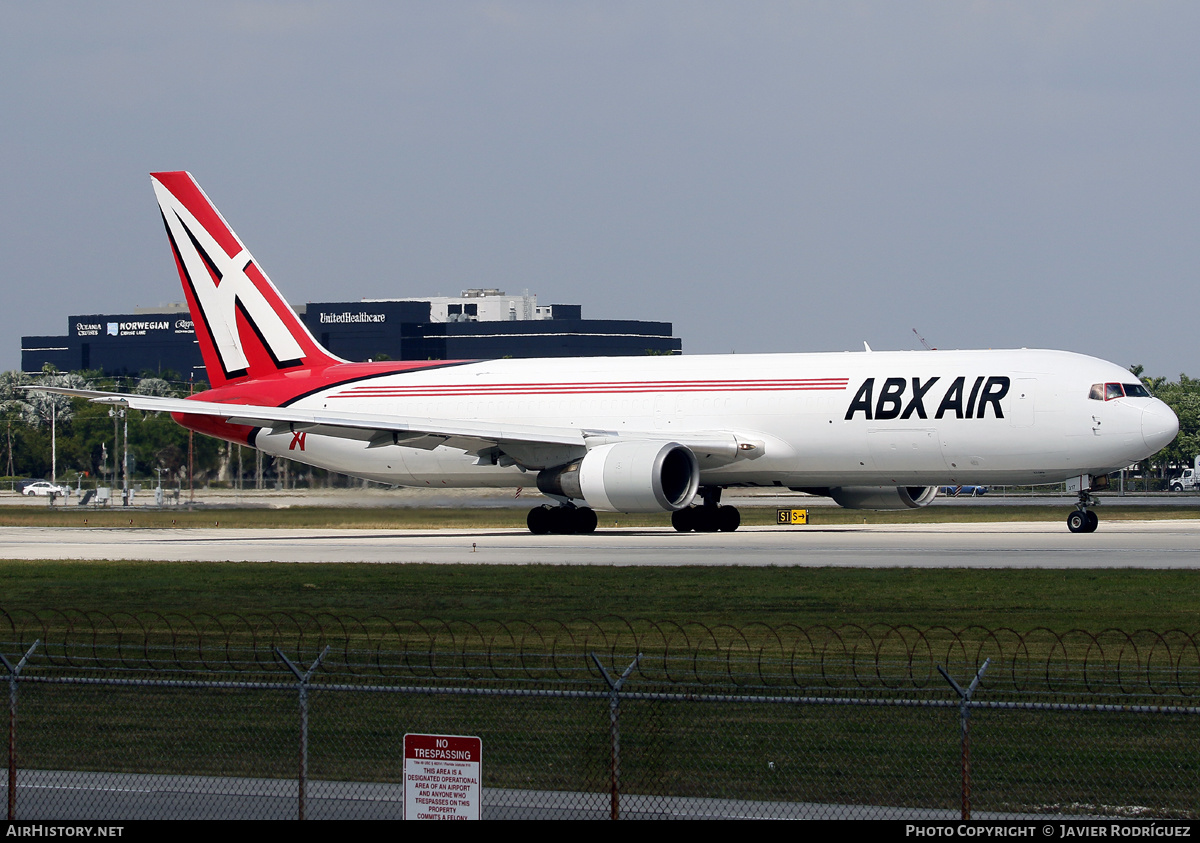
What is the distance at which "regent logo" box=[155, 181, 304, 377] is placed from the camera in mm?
51406

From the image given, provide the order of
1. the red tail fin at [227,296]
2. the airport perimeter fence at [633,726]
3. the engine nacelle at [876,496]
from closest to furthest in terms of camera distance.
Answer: the airport perimeter fence at [633,726] → the engine nacelle at [876,496] → the red tail fin at [227,296]

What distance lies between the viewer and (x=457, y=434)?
43.6 metres

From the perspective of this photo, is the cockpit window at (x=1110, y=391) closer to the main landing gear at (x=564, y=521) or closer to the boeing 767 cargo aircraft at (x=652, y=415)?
the boeing 767 cargo aircraft at (x=652, y=415)

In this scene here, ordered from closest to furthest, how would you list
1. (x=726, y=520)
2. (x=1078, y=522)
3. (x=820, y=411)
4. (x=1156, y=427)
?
(x=1156, y=427)
(x=1078, y=522)
(x=820, y=411)
(x=726, y=520)

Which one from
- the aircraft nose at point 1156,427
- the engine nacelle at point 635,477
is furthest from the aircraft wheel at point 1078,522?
the engine nacelle at point 635,477

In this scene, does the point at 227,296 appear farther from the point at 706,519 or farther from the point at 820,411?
the point at 820,411

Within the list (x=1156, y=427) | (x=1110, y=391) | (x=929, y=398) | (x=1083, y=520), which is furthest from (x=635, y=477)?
(x=1156, y=427)

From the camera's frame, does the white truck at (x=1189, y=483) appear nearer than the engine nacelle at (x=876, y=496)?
No

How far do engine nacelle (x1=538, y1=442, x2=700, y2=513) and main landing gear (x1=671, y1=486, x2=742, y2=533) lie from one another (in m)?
4.33

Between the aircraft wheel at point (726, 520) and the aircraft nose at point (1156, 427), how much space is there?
12759 mm

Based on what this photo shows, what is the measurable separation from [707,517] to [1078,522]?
11.2 meters

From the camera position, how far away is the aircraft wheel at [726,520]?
47.4 m

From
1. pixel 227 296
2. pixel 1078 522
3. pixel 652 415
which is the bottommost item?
pixel 1078 522

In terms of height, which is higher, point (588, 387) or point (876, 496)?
point (588, 387)
